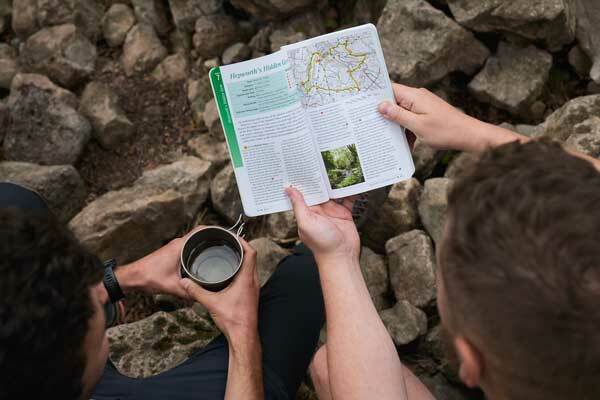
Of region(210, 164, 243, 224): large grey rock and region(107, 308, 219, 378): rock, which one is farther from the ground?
region(210, 164, 243, 224): large grey rock

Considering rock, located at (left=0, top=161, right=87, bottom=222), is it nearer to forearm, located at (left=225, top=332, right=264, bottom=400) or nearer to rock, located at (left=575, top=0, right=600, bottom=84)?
forearm, located at (left=225, top=332, right=264, bottom=400)

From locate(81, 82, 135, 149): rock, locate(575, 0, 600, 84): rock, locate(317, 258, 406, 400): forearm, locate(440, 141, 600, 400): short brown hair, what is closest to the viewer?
locate(440, 141, 600, 400): short brown hair

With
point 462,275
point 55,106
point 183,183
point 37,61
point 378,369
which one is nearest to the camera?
point 462,275

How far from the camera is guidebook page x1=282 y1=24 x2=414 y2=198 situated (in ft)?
5.45

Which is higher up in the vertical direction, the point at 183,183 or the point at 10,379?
the point at 10,379

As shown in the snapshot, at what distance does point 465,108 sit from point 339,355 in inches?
63.5

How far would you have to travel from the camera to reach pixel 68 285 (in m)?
1.08

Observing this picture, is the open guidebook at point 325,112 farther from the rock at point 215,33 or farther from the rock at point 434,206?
the rock at point 215,33

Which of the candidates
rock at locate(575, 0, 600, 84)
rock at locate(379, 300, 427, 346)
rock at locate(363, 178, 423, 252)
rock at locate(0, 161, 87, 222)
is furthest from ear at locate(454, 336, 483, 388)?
rock at locate(0, 161, 87, 222)

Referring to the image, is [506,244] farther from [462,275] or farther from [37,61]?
[37,61]

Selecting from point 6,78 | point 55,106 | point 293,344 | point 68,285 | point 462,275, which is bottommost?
point 293,344

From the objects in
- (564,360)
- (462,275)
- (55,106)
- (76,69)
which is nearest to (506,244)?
(462,275)

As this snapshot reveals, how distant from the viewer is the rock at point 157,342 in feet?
6.39

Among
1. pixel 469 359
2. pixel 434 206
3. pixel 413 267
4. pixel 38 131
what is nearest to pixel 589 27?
pixel 434 206
